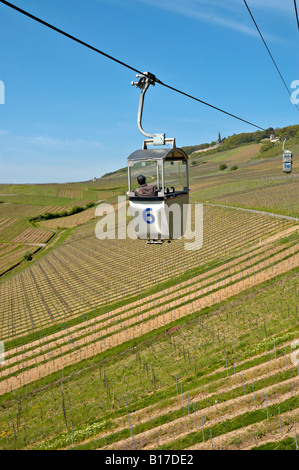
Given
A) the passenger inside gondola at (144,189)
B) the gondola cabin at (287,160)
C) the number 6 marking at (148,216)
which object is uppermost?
the gondola cabin at (287,160)

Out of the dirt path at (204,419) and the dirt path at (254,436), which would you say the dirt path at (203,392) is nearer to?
the dirt path at (204,419)

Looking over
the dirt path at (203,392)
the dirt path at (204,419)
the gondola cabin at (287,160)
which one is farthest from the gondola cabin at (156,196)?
the gondola cabin at (287,160)

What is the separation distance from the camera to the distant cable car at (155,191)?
12.0m

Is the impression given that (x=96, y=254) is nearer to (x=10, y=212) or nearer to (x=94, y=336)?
(x=94, y=336)

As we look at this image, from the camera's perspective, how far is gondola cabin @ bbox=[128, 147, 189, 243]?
12.0 m

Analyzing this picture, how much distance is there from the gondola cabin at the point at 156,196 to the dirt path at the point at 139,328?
1708 cm

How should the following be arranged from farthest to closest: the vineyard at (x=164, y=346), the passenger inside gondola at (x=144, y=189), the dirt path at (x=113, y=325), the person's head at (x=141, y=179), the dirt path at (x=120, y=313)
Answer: the dirt path at (x=120, y=313)
the dirt path at (x=113, y=325)
the vineyard at (x=164, y=346)
the person's head at (x=141, y=179)
the passenger inside gondola at (x=144, y=189)

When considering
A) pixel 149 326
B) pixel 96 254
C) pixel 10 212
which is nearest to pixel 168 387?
pixel 149 326

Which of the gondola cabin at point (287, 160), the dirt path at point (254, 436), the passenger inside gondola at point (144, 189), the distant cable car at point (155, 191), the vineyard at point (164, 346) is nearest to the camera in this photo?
the distant cable car at point (155, 191)

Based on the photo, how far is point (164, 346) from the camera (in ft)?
81.8

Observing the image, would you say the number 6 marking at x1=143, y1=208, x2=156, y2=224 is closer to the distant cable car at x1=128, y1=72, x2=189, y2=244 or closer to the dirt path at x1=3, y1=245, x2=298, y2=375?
the distant cable car at x1=128, y1=72, x2=189, y2=244

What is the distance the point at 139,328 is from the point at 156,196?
19100 millimetres

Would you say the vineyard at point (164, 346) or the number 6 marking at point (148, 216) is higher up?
the number 6 marking at point (148, 216)
